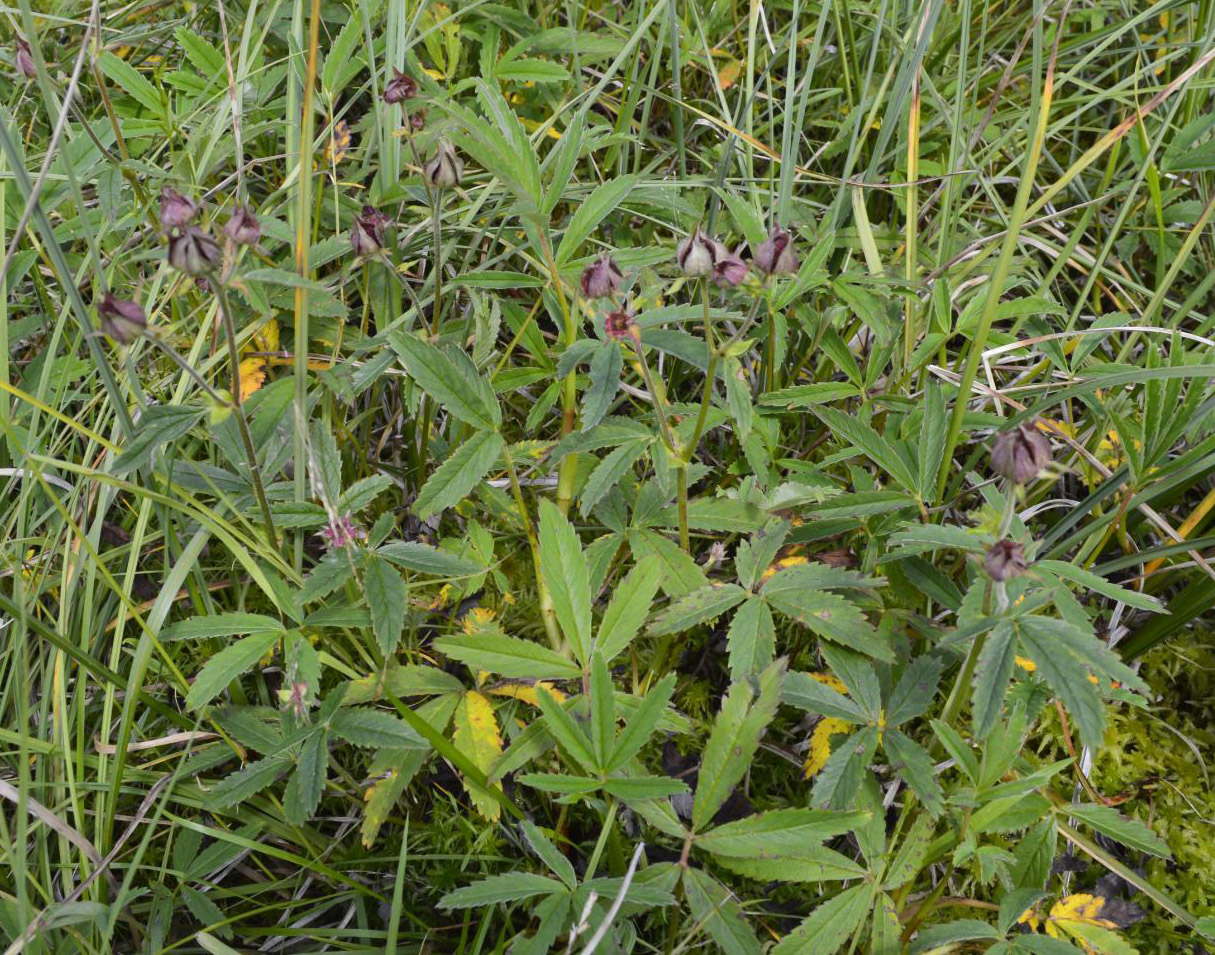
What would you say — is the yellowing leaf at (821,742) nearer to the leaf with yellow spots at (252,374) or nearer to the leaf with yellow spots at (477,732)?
the leaf with yellow spots at (477,732)

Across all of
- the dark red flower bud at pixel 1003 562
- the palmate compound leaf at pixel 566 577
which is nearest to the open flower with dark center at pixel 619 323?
the palmate compound leaf at pixel 566 577

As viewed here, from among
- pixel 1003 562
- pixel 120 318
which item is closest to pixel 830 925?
pixel 1003 562

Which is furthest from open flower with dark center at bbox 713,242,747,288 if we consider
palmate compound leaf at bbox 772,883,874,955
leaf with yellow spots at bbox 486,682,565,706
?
palmate compound leaf at bbox 772,883,874,955

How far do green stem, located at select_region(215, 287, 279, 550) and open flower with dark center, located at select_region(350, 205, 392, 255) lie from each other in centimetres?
25

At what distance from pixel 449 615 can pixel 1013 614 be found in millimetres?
1081

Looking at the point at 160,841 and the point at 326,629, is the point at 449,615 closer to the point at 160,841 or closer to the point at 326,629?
the point at 326,629

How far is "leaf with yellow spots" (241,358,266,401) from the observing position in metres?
1.99

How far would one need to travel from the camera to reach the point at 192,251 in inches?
49.1

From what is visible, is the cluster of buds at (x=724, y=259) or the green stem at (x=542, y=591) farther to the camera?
the green stem at (x=542, y=591)

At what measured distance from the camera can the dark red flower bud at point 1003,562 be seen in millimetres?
1206

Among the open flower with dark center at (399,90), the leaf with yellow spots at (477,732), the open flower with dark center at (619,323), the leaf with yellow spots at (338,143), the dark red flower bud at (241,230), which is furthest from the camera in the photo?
the leaf with yellow spots at (338,143)

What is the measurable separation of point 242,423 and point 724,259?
0.77 metres

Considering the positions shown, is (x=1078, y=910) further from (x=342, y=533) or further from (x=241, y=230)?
(x=241, y=230)

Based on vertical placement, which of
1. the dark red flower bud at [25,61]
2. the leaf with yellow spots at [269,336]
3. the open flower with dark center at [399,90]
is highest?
the open flower with dark center at [399,90]
